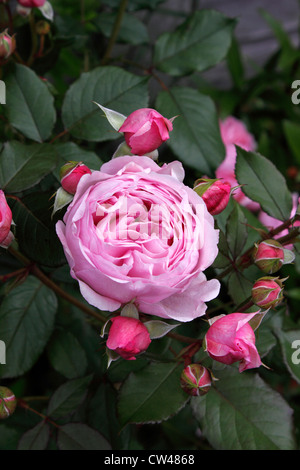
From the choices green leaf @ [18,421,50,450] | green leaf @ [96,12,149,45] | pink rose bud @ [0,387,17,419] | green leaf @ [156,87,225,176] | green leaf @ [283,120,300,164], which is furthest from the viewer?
green leaf @ [283,120,300,164]

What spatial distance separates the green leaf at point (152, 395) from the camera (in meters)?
0.45

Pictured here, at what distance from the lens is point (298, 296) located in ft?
3.07

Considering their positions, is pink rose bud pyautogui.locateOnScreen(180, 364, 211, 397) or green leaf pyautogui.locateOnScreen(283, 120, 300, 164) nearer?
pink rose bud pyautogui.locateOnScreen(180, 364, 211, 397)

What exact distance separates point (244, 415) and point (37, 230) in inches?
10.8

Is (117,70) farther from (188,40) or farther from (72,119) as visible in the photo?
(188,40)

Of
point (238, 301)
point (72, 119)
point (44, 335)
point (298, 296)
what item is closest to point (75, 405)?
point (44, 335)

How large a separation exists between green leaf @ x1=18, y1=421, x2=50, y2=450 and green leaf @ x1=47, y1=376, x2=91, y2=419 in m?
0.02

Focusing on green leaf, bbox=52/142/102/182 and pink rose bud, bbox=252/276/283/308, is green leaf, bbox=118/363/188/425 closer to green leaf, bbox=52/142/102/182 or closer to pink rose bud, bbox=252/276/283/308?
pink rose bud, bbox=252/276/283/308

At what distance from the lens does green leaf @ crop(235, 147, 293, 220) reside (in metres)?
0.53

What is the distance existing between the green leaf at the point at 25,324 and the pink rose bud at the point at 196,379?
0.23 m

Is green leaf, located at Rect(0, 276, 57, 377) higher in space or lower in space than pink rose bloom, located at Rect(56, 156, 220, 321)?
lower

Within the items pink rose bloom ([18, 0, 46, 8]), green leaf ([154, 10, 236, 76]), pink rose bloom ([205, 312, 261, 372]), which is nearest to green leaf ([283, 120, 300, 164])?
green leaf ([154, 10, 236, 76])

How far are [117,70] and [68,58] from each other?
31cm

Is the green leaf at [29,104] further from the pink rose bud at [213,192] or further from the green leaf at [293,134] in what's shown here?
the green leaf at [293,134]
